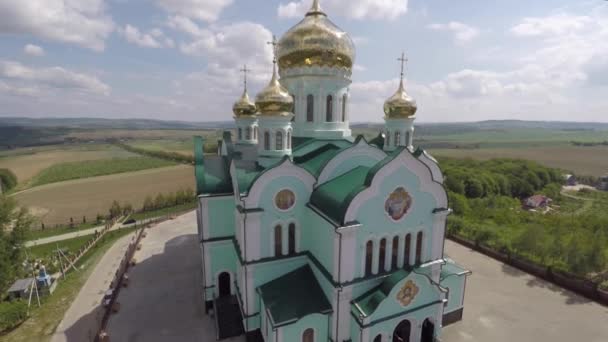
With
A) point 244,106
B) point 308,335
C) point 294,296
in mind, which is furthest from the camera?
point 244,106

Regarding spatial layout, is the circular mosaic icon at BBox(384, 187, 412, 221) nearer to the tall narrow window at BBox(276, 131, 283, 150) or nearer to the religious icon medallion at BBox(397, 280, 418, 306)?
the religious icon medallion at BBox(397, 280, 418, 306)

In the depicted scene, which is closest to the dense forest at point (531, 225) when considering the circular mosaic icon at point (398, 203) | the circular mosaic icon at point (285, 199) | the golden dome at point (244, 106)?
the circular mosaic icon at point (398, 203)

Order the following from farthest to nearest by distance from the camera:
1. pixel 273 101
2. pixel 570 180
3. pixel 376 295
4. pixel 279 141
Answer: pixel 570 180, pixel 279 141, pixel 273 101, pixel 376 295

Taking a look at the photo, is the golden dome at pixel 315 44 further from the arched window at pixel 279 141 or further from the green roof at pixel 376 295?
the green roof at pixel 376 295

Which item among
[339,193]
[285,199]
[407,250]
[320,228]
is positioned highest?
[339,193]

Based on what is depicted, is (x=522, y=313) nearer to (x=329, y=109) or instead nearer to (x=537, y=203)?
(x=329, y=109)

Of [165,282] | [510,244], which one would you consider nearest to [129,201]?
[165,282]

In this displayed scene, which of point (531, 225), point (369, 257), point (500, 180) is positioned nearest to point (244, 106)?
point (369, 257)
